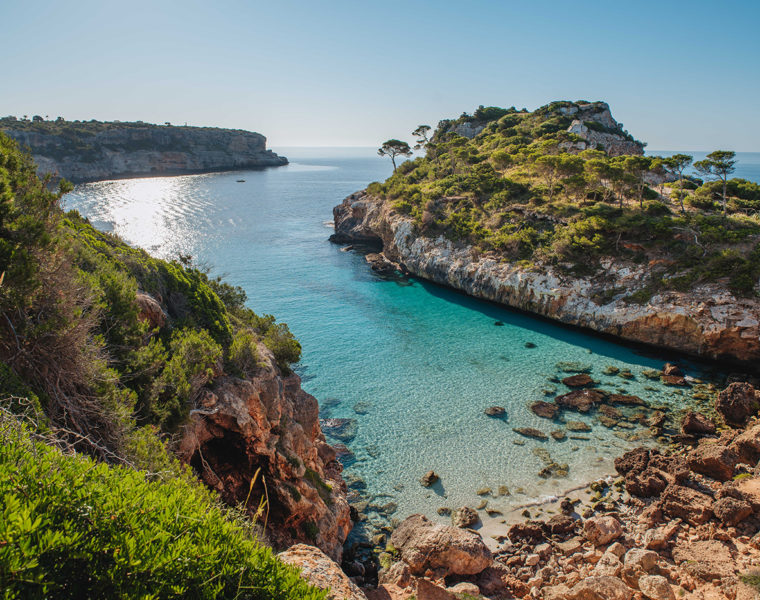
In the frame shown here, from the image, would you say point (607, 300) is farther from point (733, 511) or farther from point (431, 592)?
point (431, 592)

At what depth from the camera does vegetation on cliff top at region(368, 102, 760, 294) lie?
32.2m

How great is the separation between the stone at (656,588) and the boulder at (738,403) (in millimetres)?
14866

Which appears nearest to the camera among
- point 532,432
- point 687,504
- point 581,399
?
point 687,504

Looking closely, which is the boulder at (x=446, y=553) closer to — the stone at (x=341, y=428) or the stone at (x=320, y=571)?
the stone at (x=320, y=571)

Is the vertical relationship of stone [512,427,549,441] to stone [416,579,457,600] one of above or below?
below

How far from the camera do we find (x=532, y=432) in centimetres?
2202

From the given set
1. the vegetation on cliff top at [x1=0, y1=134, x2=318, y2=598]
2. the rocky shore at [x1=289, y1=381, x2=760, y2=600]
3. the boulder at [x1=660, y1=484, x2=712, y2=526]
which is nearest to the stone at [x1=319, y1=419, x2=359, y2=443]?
the rocky shore at [x1=289, y1=381, x2=760, y2=600]

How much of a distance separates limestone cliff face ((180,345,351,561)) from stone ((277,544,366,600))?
2.23 metres

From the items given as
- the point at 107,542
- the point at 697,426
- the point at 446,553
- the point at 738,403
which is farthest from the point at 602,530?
the point at 107,542

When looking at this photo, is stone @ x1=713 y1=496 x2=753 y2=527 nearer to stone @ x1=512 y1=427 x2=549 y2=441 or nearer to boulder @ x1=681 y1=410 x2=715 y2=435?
boulder @ x1=681 y1=410 x2=715 y2=435

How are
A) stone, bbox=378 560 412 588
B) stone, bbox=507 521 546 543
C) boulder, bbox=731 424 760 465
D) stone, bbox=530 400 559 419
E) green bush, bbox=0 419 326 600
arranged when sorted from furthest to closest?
stone, bbox=530 400 559 419 → boulder, bbox=731 424 760 465 → stone, bbox=507 521 546 543 → stone, bbox=378 560 412 588 → green bush, bbox=0 419 326 600

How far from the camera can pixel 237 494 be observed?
11984 mm

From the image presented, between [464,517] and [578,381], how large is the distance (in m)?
14.3

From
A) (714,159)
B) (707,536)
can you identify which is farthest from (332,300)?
(714,159)
